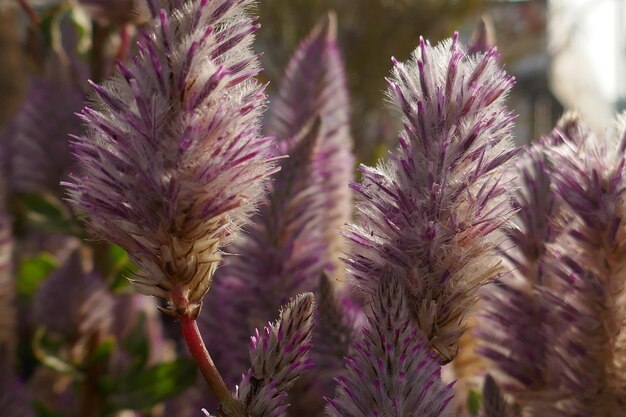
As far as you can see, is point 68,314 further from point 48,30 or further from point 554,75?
point 554,75

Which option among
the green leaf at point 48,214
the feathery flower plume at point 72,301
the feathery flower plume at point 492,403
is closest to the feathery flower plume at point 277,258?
the feathery flower plume at point 492,403

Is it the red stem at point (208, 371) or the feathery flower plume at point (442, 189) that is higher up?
the feathery flower plume at point (442, 189)

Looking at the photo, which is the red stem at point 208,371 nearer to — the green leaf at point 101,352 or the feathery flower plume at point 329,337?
the feathery flower plume at point 329,337

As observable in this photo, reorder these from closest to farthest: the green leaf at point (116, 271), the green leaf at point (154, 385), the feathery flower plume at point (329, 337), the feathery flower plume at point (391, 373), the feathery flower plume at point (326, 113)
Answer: the feathery flower plume at point (391, 373) < the feathery flower plume at point (329, 337) < the feathery flower plume at point (326, 113) < the green leaf at point (154, 385) < the green leaf at point (116, 271)

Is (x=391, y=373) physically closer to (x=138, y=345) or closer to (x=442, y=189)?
(x=442, y=189)

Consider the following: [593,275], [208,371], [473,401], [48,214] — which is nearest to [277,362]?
[208,371]

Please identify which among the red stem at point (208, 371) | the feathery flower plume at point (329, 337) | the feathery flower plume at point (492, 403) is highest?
the feathery flower plume at point (329, 337)
